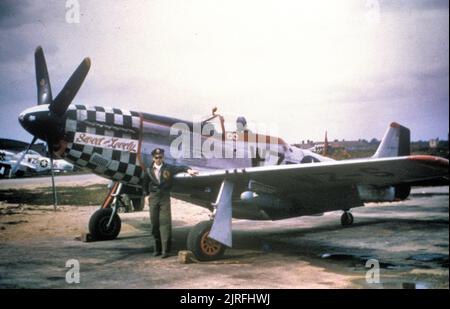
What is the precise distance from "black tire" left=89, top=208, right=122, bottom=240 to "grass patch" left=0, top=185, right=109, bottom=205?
0.32 m

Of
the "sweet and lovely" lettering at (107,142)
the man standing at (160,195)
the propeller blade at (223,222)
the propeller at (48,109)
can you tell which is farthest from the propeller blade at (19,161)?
the propeller blade at (223,222)

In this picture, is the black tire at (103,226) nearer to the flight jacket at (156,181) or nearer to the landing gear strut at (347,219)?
the flight jacket at (156,181)

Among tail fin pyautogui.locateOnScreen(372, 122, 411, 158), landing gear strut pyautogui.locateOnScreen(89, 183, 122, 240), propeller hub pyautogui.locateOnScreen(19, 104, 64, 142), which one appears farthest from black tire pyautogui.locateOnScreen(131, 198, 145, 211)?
tail fin pyautogui.locateOnScreen(372, 122, 411, 158)

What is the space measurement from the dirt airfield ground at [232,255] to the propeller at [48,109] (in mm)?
746

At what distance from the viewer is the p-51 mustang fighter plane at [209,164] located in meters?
4.58

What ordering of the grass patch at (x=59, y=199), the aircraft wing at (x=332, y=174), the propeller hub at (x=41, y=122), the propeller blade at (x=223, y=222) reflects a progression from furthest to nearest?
the grass patch at (x=59, y=199) < the propeller blade at (x=223, y=222) < the propeller hub at (x=41, y=122) < the aircraft wing at (x=332, y=174)

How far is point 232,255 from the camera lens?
545 centimetres

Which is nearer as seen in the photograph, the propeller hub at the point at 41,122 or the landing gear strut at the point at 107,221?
the propeller hub at the point at 41,122

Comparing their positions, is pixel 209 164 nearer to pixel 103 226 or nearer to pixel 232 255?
pixel 232 255

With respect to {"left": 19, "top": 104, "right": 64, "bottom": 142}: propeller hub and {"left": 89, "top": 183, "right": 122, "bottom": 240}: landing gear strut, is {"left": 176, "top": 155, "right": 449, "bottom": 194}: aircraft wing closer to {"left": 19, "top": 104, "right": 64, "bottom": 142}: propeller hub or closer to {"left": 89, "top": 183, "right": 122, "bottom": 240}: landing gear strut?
{"left": 89, "top": 183, "right": 122, "bottom": 240}: landing gear strut
